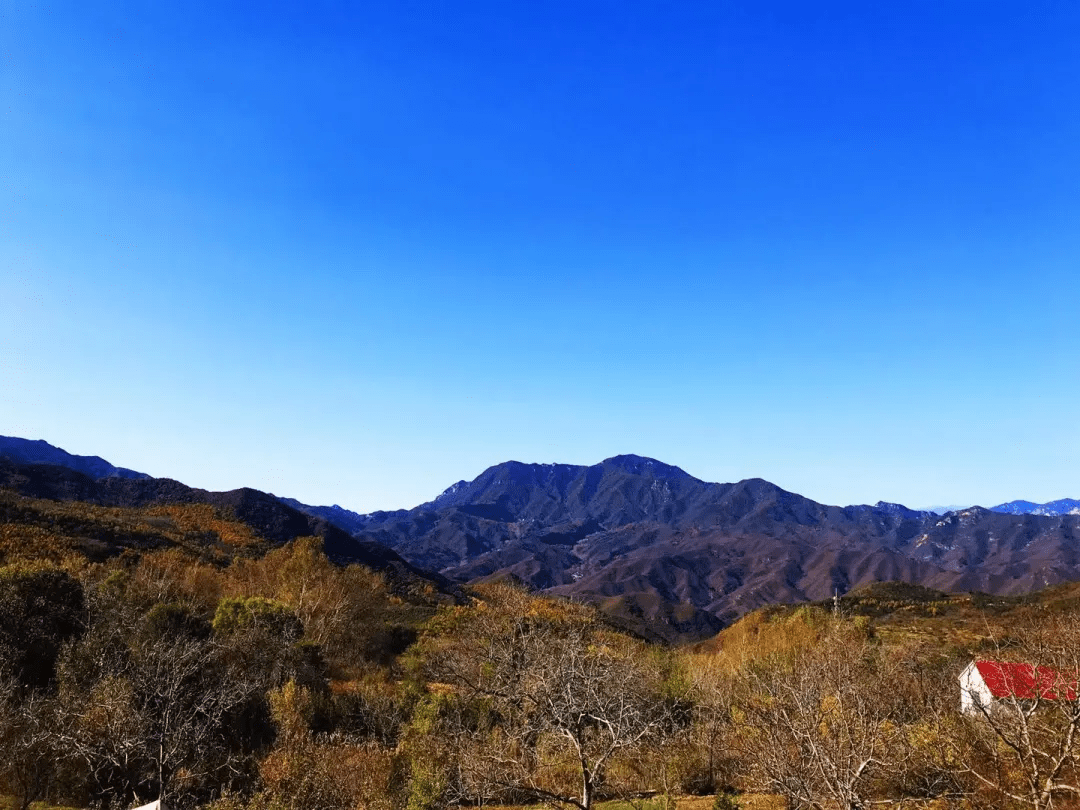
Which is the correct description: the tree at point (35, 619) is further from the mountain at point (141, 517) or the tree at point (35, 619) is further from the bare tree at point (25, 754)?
the mountain at point (141, 517)

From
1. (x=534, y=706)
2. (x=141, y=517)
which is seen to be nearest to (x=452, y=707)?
(x=534, y=706)

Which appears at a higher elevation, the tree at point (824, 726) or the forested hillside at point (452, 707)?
the tree at point (824, 726)

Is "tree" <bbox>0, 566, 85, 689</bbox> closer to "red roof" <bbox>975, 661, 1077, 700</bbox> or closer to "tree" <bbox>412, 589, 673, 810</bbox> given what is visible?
"tree" <bbox>412, 589, 673, 810</bbox>

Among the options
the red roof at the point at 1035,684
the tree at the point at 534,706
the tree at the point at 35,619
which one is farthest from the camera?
the tree at the point at 35,619

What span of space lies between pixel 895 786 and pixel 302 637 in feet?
88.8

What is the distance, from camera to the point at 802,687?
64.1 ft

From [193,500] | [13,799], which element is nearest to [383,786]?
[13,799]

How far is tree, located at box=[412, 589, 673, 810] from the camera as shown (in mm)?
14469

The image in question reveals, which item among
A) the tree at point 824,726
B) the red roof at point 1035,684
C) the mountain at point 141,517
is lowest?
the mountain at point 141,517

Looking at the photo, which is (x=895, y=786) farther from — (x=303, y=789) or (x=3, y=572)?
(x=3, y=572)

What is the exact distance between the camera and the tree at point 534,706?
47.5ft

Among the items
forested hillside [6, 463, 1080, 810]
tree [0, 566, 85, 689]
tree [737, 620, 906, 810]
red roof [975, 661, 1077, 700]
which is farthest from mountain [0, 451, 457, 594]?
red roof [975, 661, 1077, 700]

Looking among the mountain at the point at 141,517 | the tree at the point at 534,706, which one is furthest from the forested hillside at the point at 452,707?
the mountain at the point at 141,517

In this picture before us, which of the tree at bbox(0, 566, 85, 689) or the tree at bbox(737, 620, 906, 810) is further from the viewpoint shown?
the tree at bbox(0, 566, 85, 689)
